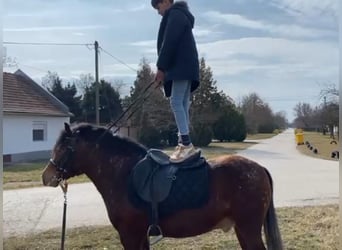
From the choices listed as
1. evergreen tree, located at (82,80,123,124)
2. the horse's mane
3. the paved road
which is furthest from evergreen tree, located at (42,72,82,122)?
the horse's mane

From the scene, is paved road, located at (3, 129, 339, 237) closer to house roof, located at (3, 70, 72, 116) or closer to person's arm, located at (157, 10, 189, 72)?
person's arm, located at (157, 10, 189, 72)

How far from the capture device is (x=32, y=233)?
6.74 meters

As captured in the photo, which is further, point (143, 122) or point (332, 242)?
point (143, 122)

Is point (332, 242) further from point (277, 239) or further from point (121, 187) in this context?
point (121, 187)

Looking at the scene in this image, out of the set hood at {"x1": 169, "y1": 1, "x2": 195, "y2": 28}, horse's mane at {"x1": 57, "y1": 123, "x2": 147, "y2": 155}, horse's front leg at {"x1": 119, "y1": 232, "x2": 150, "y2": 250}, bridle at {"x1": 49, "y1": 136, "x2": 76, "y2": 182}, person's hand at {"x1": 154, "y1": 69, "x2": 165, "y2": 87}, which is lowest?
horse's front leg at {"x1": 119, "y1": 232, "x2": 150, "y2": 250}

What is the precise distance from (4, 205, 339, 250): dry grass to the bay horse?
1.92 metres

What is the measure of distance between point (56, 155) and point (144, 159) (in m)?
0.83

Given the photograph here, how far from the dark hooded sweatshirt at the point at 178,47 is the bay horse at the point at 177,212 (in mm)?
773

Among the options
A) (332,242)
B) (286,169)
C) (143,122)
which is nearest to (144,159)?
(332,242)

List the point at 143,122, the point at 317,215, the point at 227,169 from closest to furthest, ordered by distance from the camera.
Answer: the point at 227,169, the point at 317,215, the point at 143,122

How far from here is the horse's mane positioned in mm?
4051

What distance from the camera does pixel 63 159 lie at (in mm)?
4012

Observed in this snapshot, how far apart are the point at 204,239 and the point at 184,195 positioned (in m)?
2.52

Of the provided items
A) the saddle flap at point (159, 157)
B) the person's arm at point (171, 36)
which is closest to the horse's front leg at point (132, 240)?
the saddle flap at point (159, 157)
